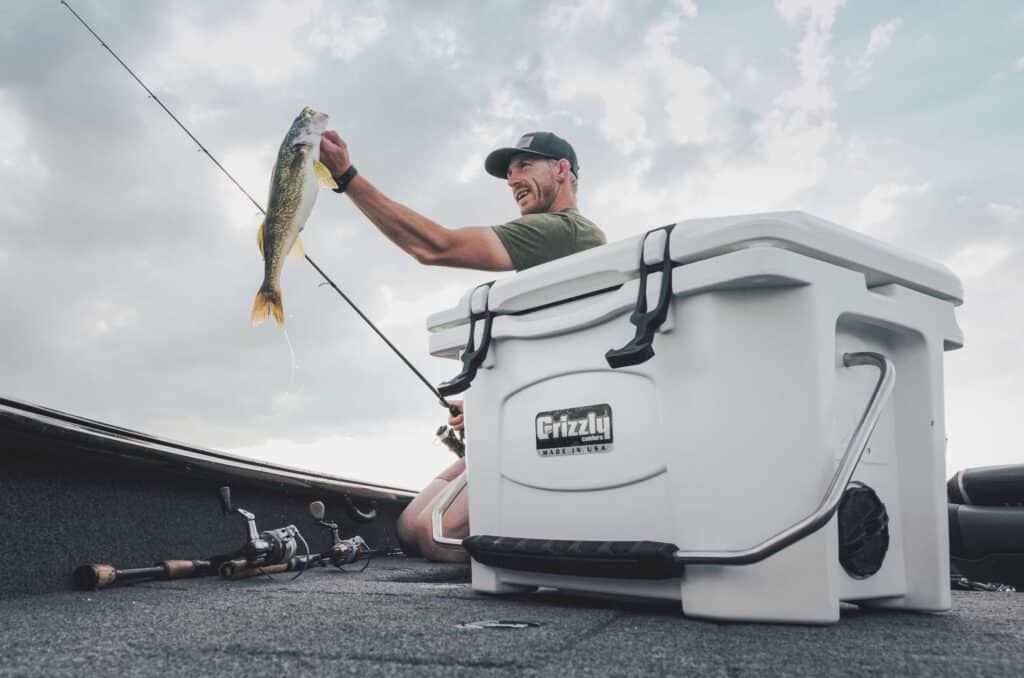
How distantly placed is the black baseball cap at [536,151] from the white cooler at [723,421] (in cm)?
113

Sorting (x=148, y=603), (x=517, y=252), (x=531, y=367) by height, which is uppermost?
(x=517, y=252)

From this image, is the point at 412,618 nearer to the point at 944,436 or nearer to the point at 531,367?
the point at 531,367

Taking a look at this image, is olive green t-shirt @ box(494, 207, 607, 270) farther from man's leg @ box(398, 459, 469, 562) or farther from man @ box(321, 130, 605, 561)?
man's leg @ box(398, 459, 469, 562)

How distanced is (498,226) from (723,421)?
1250 millimetres

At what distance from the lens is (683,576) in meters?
1.43

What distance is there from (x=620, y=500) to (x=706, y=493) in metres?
0.19

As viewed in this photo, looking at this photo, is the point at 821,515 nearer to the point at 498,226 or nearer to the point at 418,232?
the point at 498,226

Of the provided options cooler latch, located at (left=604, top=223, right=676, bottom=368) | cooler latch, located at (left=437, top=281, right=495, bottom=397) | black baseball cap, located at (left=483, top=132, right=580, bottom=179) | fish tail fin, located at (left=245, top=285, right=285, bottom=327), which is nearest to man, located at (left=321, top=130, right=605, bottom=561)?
black baseball cap, located at (left=483, top=132, right=580, bottom=179)

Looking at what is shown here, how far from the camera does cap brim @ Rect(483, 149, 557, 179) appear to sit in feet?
9.16

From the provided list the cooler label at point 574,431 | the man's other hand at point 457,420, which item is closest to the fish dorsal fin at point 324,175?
the man's other hand at point 457,420

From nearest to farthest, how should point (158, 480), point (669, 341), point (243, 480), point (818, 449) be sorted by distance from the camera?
point (818, 449) < point (669, 341) < point (158, 480) < point (243, 480)

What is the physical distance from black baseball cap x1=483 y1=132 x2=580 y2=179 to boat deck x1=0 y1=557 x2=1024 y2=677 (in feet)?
5.23

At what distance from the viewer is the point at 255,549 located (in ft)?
7.44

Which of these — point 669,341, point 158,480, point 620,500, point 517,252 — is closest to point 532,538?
point 620,500
